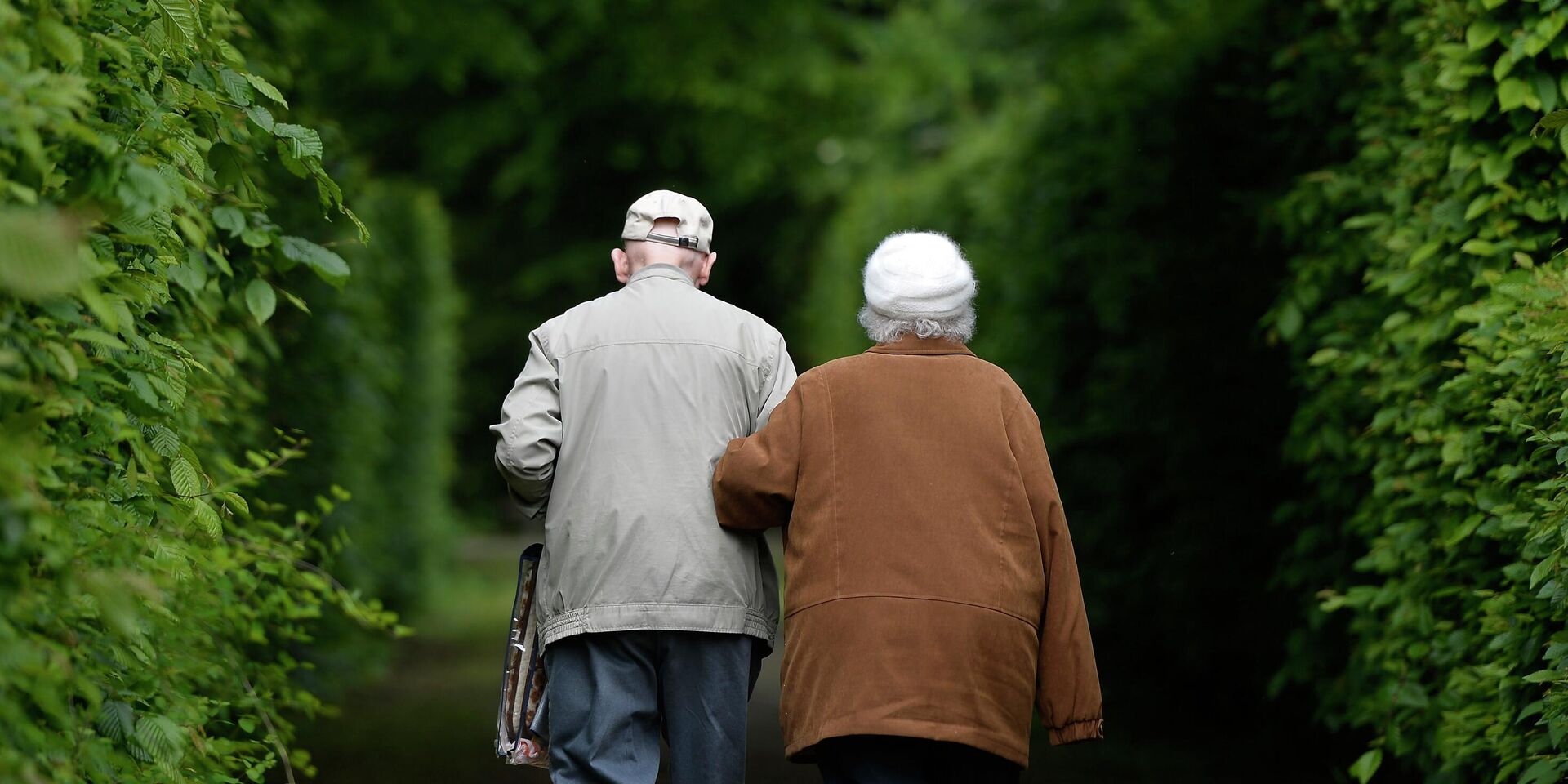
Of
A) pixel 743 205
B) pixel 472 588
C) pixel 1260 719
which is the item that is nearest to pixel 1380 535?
pixel 1260 719

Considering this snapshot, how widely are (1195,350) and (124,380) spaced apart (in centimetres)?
521

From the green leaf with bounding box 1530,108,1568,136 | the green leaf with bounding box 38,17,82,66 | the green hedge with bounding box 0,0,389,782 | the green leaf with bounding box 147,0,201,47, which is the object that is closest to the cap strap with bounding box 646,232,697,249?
the green hedge with bounding box 0,0,389,782

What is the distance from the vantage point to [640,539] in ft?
12.4

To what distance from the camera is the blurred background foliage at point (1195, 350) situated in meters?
4.22

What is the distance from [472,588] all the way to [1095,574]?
324 inches

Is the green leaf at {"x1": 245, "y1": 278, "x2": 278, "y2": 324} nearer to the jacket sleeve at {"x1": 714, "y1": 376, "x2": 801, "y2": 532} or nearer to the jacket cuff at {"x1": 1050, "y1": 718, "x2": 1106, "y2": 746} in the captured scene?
the jacket sleeve at {"x1": 714, "y1": 376, "x2": 801, "y2": 532}

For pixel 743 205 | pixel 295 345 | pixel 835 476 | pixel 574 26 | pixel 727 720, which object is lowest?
pixel 727 720

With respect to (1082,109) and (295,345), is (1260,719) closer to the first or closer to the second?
(1082,109)

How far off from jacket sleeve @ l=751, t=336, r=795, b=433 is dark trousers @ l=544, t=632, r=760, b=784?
53 cm

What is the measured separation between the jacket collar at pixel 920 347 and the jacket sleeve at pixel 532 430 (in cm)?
77

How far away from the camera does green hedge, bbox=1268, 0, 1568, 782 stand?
3953 mm

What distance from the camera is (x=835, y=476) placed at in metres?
3.59

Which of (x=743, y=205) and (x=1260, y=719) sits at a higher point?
(x=743, y=205)

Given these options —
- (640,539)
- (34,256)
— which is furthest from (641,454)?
(34,256)
